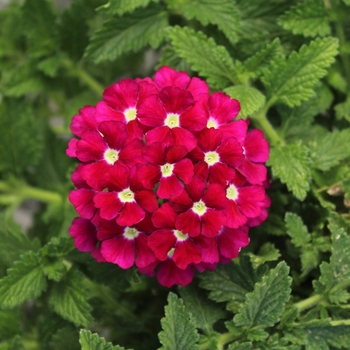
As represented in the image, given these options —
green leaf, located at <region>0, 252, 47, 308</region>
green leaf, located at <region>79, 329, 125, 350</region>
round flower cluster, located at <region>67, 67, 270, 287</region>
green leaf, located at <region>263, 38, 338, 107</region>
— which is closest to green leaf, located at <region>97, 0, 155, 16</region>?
round flower cluster, located at <region>67, 67, 270, 287</region>

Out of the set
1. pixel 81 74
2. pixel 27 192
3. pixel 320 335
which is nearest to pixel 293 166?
pixel 320 335

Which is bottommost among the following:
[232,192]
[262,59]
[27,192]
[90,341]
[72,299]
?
[27,192]

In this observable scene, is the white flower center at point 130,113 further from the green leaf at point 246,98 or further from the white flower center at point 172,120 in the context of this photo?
the green leaf at point 246,98

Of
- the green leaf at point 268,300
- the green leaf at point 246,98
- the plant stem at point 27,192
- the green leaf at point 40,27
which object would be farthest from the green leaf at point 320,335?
the green leaf at point 40,27

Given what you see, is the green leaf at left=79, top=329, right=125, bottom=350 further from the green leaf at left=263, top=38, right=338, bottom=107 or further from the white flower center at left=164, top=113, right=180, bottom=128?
the green leaf at left=263, top=38, right=338, bottom=107

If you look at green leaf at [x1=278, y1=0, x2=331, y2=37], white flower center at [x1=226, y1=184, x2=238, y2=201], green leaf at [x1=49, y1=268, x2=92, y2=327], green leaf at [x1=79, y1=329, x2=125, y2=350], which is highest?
green leaf at [x1=278, y1=0, x2=331, y2=37]

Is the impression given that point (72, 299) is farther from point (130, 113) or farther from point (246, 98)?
point (246, 98)

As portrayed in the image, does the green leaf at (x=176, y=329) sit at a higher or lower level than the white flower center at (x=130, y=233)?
lower
